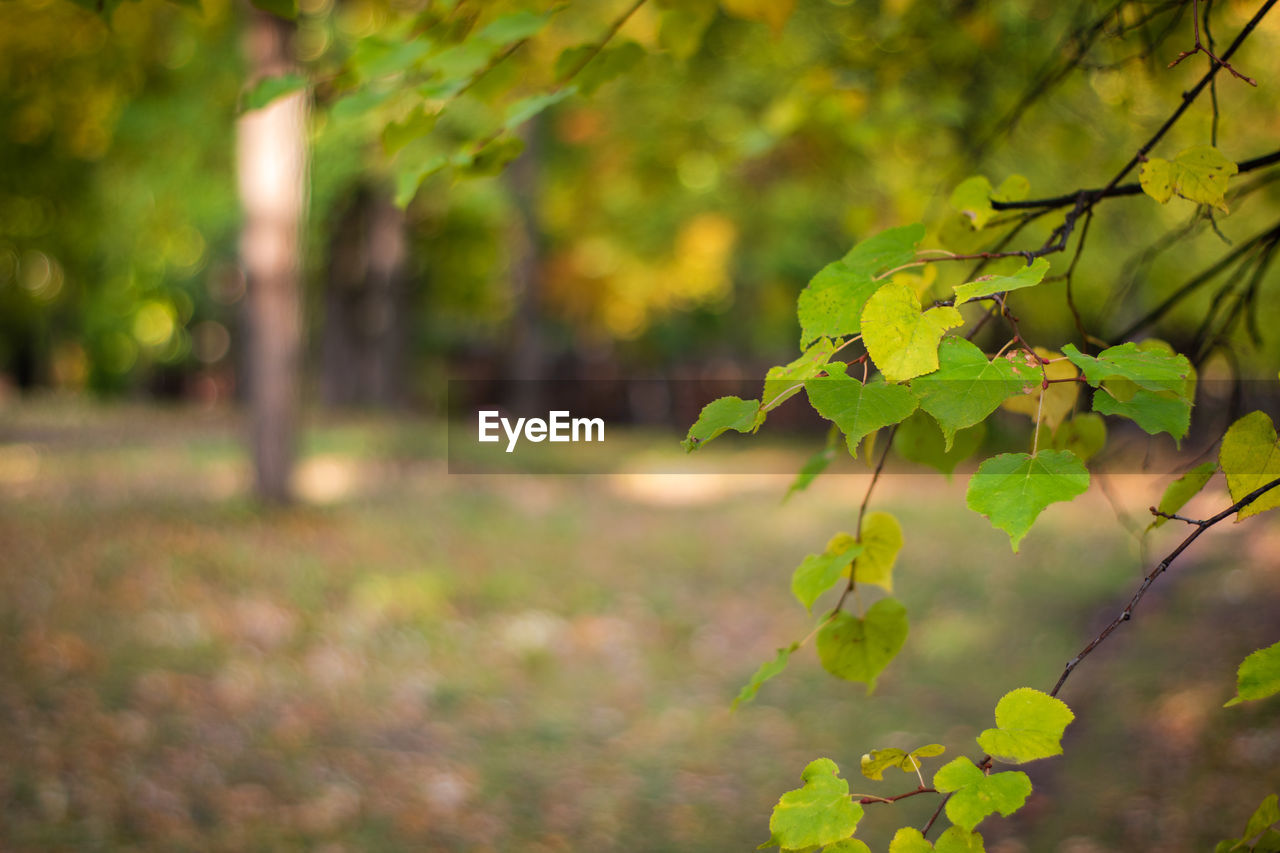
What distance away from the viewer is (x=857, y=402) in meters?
0.90

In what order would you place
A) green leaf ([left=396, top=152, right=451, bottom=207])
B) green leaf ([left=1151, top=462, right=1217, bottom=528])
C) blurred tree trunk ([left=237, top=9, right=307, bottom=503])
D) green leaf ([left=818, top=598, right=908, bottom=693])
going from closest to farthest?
green leaf ([left=1151, top=462, right=1217, bottom=528]), green leaf ([left=818, top=598, right=908, bottom=693]), green leaf ([left=396, top=152, right=451, bottom=207]), blurred tree trunk ([left=237, top=9, right=307, bottom=503])

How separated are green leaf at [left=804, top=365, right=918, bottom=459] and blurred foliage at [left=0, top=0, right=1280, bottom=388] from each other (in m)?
0.59

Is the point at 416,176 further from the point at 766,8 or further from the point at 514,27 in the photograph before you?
the point at 766,8

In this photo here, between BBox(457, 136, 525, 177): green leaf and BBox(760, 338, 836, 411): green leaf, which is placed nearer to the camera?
BBox(760, 338, 836, 411): green leaf

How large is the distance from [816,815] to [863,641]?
0.37 m

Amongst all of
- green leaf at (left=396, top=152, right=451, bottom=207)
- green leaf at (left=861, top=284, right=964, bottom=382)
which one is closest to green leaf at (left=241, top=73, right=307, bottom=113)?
green leaf at (left=396, top=152, right=451, bottom=207)

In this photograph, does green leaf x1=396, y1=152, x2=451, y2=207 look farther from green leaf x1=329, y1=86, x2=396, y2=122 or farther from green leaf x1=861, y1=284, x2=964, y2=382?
green leaf x1=861, y1=284, x2=964, y2=382

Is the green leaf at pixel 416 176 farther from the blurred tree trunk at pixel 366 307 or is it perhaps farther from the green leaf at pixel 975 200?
the blurred tree trunk at pixel 366 307

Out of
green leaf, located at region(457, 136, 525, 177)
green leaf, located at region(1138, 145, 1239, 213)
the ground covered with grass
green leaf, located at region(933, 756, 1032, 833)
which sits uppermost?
green leaf, located at region(457, 136, 525, 177)

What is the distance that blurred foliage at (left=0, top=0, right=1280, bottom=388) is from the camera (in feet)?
5.81

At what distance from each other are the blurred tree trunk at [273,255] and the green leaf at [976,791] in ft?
24.0

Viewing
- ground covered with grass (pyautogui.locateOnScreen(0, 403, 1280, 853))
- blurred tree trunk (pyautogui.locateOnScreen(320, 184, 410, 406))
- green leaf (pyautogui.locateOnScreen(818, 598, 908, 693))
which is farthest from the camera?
blurred tree trunk (pyautogui.locateOnScreen(320, 184, 410, 406))

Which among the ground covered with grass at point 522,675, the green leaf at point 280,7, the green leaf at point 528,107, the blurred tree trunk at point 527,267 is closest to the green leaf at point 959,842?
the green leaf at point 528,107

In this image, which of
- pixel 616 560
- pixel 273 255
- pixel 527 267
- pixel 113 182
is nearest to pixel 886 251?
pixel 616 560
